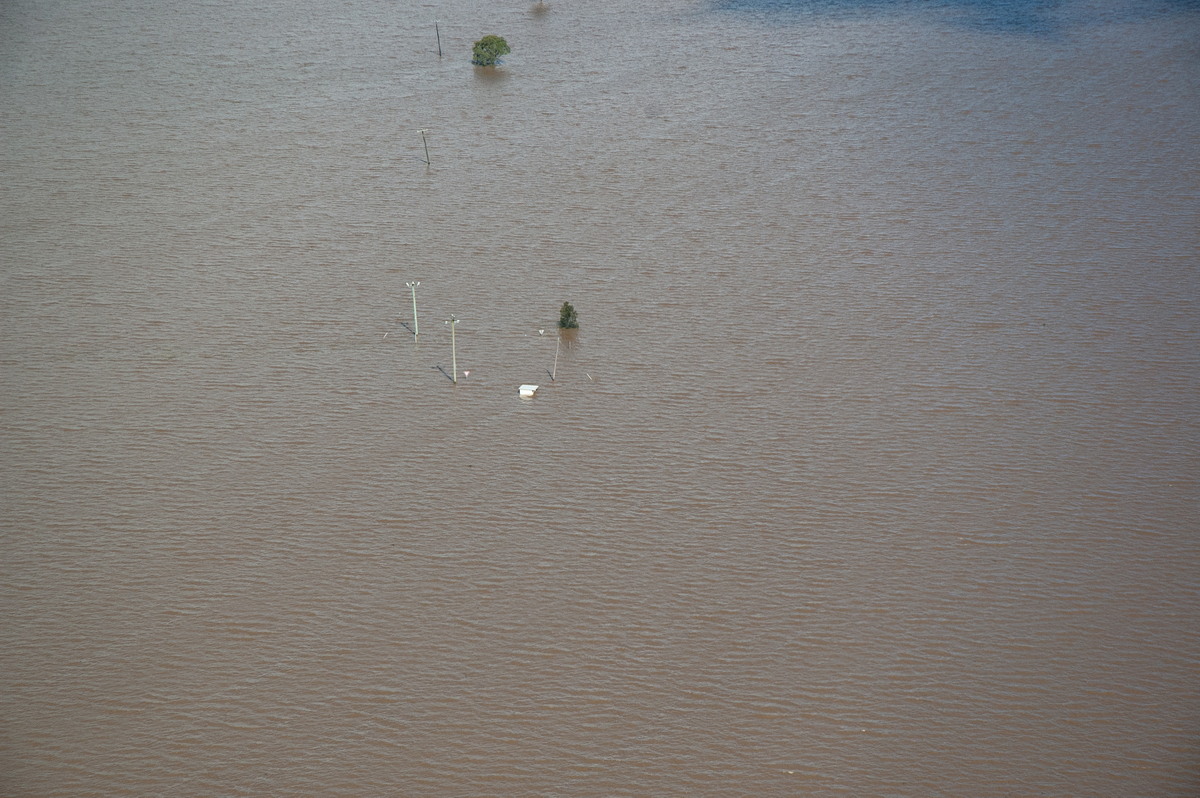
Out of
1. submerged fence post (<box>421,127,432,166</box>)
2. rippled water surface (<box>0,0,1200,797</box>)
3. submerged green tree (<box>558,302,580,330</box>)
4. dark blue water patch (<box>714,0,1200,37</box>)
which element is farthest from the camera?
dark blue water patch (<box>714,0,1200,37</box>)

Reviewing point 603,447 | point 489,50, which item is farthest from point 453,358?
point 489,50

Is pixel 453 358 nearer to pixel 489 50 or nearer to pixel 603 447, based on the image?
pixel 603 447

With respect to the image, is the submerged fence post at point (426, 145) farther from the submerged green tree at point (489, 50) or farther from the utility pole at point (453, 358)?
the utility pole at point (453, 358)

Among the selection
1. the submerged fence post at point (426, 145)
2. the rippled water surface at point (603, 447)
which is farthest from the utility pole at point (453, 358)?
the submerged fence post at point (426, 145)

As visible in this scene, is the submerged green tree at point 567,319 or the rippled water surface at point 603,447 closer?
the rippled water surface at point 603,447

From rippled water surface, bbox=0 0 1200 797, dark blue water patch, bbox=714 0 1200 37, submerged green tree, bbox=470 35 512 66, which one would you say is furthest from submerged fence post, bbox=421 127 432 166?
dark blue water patch, bbox=714 0 1200 37

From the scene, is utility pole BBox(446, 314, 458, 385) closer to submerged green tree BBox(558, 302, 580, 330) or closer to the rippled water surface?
the rippled water surface
